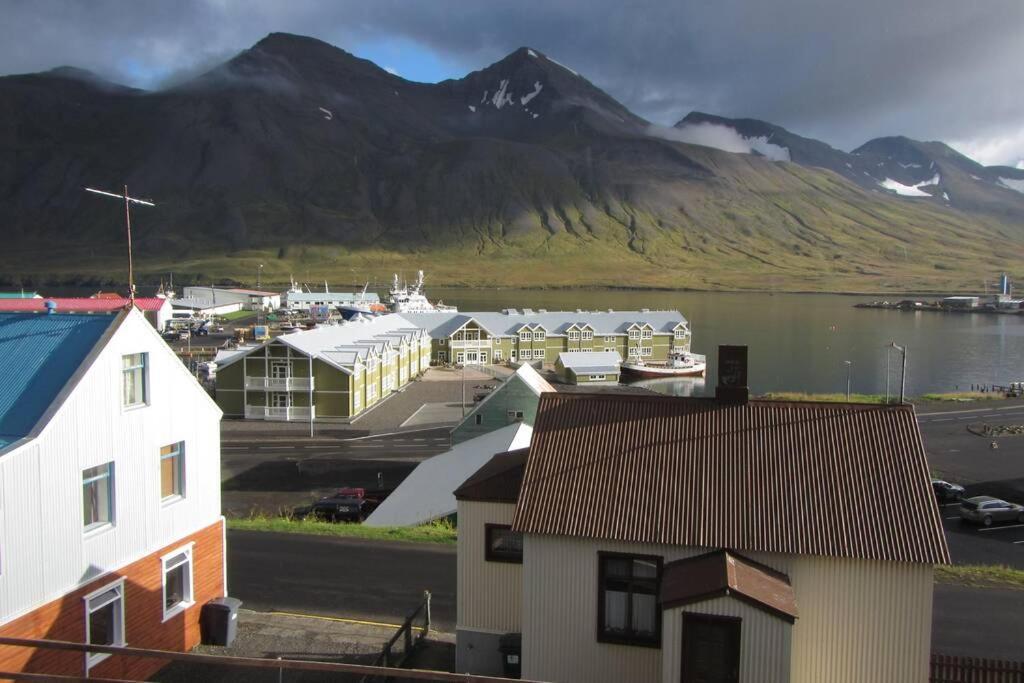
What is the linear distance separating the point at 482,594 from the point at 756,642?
4.64 meters

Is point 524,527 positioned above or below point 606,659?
above

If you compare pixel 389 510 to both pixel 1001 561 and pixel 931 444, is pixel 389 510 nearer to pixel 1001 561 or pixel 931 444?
→ pixel 1001 561

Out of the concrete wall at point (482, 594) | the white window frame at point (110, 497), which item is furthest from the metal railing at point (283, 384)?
the concrete wall at point (482, 594)

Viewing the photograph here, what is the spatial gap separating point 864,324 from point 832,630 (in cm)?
13573

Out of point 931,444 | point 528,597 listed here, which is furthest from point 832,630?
point 931,444

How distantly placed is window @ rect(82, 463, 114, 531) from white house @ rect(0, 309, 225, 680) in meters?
0.02

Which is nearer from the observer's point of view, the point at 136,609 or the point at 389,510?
the point at 136,609

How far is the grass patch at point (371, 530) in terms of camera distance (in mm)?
20516

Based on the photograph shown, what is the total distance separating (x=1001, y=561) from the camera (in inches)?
909

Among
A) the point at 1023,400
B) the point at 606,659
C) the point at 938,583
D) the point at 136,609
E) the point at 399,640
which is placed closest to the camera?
the point at 606,659

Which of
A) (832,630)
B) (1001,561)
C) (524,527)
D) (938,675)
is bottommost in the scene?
(1001,561)

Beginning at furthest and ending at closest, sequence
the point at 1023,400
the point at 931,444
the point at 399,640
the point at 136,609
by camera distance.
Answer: the point at 1023,400 → the point at 931,444 → the point at 399,640 → the point at 136,609

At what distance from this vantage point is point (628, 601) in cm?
1052

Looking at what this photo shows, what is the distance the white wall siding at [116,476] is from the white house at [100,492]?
0.02 meters
